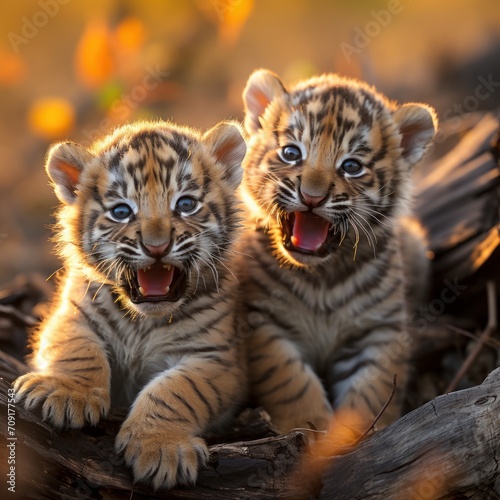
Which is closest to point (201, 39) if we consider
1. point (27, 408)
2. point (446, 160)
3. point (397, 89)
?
point (446, 160)

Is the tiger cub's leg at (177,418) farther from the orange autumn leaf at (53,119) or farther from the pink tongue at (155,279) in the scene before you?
the orange autumn leaf at (53,119)

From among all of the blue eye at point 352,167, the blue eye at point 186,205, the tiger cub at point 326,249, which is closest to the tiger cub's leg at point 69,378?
the blue eye at point 186,205

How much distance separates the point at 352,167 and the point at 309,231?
42cm

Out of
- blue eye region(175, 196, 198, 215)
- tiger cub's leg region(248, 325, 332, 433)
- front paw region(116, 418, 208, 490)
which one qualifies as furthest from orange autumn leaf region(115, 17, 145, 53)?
front paw region(116, 418, 208, 490)

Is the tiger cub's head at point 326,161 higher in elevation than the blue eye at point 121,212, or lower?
higher

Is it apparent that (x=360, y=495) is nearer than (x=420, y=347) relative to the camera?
Yes

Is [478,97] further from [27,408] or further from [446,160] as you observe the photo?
[27,408]

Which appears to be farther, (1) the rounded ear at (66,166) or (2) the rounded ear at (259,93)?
(2) the rounded ear at (259,93)

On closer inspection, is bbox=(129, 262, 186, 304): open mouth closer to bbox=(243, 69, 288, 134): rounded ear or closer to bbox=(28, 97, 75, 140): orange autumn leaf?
bbox=(243, 69, 288, 134): rounded ear

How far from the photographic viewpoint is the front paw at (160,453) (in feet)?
9.71

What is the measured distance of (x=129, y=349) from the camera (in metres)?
3.65

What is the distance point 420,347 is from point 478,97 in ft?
17.1

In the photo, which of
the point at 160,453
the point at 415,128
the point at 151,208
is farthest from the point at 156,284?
the point at 415,128

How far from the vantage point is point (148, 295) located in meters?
3.34
